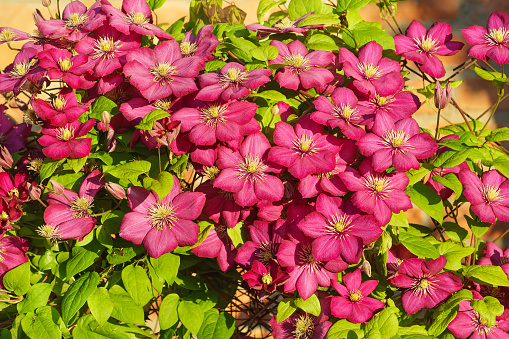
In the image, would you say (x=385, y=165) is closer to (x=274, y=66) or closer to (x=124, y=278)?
(x=274, y=66)

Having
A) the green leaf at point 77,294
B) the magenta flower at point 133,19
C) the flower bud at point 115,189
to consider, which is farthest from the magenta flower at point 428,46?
the green leaf at point 77,294

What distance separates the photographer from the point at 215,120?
2.31 ft

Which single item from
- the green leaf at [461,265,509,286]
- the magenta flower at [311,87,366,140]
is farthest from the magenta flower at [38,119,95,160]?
the green leaf at [461,265,509,286]

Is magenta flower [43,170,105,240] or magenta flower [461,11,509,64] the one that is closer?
magenta flower [43,170,105,240]

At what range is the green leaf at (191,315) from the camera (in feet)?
2.38

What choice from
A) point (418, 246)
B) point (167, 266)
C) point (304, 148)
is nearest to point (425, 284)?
point (418, 246)

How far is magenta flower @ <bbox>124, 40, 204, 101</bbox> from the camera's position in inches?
28.2

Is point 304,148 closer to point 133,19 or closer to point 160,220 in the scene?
point 160,220

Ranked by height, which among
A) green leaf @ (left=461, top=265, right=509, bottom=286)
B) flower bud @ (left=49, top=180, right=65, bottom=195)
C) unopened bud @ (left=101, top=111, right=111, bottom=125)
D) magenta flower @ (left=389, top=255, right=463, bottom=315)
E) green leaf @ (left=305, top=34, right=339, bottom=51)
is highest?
green leaf @ (left=305, top=34, right=339, bottom=51)

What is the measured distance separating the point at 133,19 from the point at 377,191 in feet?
1.61

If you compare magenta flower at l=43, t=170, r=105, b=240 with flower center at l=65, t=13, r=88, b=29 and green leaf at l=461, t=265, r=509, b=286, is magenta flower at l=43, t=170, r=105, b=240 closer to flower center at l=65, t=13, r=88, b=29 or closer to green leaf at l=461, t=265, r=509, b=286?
flower center at l=65, t=13, r=88, b=29

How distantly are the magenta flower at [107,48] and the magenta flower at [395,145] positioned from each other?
405 millimetres

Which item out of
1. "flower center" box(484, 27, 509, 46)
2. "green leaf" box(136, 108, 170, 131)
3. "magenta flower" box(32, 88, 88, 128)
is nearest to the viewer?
"green leaf" box(136, 108, 170, 131)

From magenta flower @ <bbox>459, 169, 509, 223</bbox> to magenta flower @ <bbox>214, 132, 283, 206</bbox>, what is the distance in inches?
12.2
